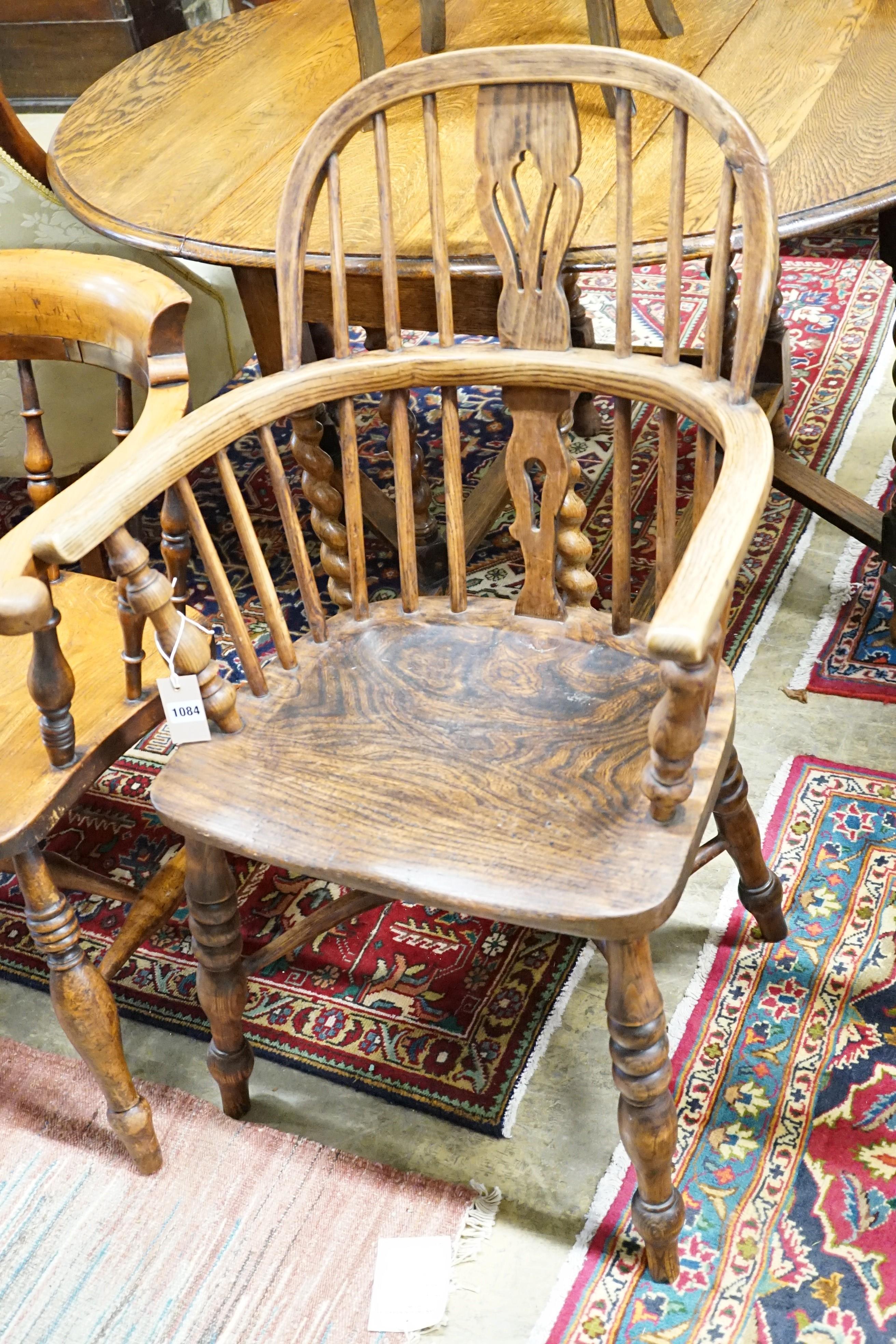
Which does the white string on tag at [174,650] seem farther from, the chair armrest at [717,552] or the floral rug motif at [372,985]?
the floral rug motif at [372,985]

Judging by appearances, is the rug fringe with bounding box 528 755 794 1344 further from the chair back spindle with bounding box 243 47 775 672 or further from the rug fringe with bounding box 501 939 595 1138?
the chair back spindle with bounding box 243 47 775 672

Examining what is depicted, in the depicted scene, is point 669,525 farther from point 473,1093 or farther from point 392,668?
point 473,1093

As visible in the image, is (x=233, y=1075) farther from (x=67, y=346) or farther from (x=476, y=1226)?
(x=67, y=346)

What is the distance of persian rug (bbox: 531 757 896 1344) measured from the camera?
1.40 metres

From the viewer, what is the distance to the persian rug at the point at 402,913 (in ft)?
5.65

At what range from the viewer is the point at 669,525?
1397 millimetres

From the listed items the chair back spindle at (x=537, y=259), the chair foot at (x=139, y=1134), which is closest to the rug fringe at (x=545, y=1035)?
the chair foot at (x=139, y=1134)

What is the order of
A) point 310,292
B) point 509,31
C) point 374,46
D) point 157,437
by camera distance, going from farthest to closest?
point 509,31 → point 374,46 → point 310,292 → point 157,437

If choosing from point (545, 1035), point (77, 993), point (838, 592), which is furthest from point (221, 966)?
point (838, 592)

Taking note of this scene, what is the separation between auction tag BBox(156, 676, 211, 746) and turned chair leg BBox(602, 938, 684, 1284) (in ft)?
1.62

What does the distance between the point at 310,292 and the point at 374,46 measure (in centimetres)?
51

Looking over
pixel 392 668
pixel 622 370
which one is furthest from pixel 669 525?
pixel 392 668

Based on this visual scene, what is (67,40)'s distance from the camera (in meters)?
4.46

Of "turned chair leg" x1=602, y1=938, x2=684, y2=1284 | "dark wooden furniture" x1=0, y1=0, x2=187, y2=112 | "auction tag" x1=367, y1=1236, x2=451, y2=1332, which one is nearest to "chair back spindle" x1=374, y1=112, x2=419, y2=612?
"turned chair leg" x1=602, y1=938, x2=684, y2=1284
